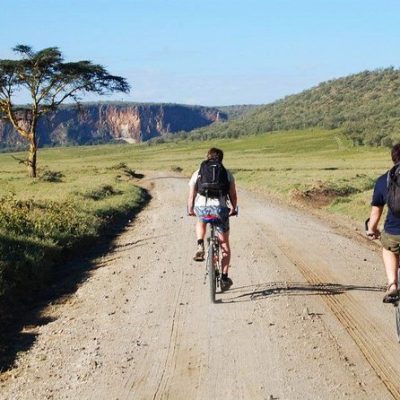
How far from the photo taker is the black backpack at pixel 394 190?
634 cm

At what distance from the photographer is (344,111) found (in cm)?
14150

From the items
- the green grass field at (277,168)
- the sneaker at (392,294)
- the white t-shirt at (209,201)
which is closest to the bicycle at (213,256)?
the white t-shirt at (209,201)

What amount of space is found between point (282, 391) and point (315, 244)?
27.9ft

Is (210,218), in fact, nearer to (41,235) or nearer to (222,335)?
(222,335)

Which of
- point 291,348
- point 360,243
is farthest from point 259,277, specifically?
point 360,243

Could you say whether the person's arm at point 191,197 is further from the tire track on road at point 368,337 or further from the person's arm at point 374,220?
the person's arm at point 374,220

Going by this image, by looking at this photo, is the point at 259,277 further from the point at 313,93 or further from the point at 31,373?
the point at 313,93

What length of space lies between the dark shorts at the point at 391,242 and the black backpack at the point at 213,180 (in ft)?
8.66

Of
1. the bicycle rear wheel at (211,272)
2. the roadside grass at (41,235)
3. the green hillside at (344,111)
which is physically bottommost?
the roadside grass at (41,235)

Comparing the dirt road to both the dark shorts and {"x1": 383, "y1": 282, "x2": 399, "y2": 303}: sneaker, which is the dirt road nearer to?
{"x1": 383, "y1": 282, "x2": 399, "y2": 303}: sneaker

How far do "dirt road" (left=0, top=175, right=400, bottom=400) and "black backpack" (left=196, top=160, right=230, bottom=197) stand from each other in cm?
168

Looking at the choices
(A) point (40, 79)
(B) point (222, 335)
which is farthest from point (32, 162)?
(B) point (222, 335)

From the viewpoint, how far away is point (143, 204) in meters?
26.2

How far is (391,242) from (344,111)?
140458 millimetres
